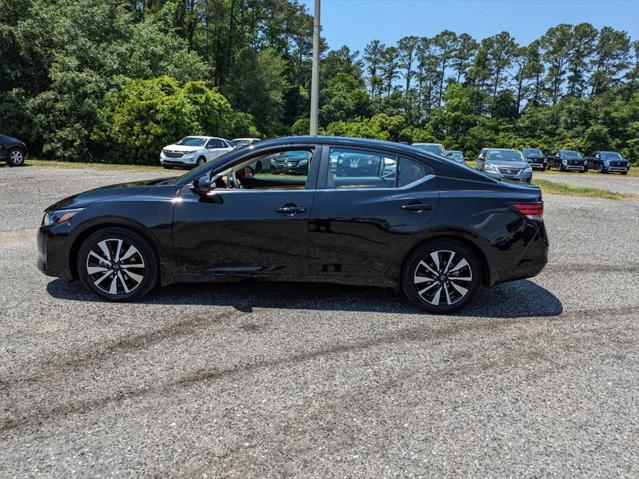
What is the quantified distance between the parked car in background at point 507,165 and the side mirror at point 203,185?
54.8ft

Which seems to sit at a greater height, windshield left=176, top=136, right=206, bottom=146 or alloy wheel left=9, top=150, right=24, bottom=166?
windshield left=176, top=136, right=206, bottom=146

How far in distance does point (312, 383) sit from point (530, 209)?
2.72 metres

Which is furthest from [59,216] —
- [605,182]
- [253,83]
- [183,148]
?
[253,83]

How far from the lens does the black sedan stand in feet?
15.6

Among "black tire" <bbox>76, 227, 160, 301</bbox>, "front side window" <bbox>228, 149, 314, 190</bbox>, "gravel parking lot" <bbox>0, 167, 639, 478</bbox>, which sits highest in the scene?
"front side window" <bbox>228, 149, 314, 190</bbox>

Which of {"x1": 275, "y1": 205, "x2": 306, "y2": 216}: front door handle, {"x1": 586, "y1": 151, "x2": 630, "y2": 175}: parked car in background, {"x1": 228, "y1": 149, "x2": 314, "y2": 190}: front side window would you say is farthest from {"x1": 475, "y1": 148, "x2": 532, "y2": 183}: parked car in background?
{"x1": 586, "y1": 151, "x2": 630, "y2": 175}: parked car in background

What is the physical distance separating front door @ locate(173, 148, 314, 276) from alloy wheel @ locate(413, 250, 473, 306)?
3.54ft

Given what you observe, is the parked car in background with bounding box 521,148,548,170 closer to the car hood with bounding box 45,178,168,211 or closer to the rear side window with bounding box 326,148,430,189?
the rear side window with bounding box 326,148,430,189

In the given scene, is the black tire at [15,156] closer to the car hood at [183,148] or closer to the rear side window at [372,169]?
the car hood at [183,148]

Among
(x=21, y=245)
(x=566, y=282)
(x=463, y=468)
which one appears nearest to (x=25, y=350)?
(x=463, y=468)

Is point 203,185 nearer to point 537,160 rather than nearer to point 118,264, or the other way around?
point 118,264

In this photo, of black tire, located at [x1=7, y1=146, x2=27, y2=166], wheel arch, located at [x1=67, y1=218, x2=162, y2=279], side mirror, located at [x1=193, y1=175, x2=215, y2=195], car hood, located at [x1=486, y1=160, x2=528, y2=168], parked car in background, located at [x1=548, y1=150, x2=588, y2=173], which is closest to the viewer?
side mirror, located at [x1=193, y1=175, x2=215, y2=195]

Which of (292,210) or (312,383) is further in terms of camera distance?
(292,210)

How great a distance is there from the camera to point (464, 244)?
4855 millimetres
